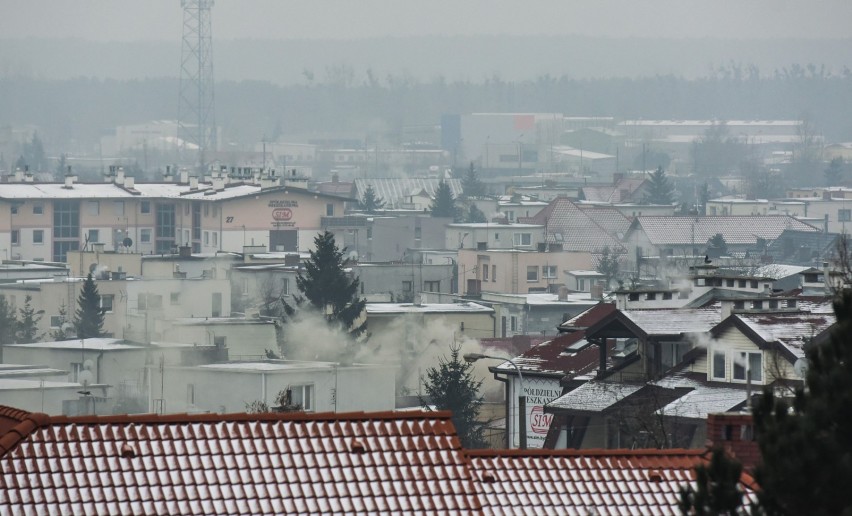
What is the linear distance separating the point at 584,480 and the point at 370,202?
95.1m

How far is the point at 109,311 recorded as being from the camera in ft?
161

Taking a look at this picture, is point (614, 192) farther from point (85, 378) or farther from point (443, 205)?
point (85, 378)

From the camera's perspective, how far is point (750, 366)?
19438 millimetres

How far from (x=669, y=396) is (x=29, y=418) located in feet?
38.1

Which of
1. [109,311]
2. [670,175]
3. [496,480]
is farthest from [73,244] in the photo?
[670,175]

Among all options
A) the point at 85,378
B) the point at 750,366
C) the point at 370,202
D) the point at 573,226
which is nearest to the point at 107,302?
the point at 85,378

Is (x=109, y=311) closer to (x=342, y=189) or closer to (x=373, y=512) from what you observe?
(x=373, y=512)

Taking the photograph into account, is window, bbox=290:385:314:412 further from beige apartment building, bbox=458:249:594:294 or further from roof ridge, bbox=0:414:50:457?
beige apartment building, bbox=458:249:594:294

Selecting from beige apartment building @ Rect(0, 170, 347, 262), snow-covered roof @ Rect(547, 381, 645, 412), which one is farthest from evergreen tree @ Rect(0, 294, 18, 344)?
snow-covered roof @ Rect(547, 381, 645, 412)

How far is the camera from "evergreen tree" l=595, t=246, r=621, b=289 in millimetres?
58875

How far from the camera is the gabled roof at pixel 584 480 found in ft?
29.5

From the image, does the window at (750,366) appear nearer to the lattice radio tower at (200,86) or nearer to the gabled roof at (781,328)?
the gabled roof at (781,328)

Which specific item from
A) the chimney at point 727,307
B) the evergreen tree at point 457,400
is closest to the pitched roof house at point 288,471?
the chimney at point 727,307

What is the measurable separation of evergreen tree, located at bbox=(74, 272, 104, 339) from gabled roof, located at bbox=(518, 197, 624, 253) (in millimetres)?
33001
